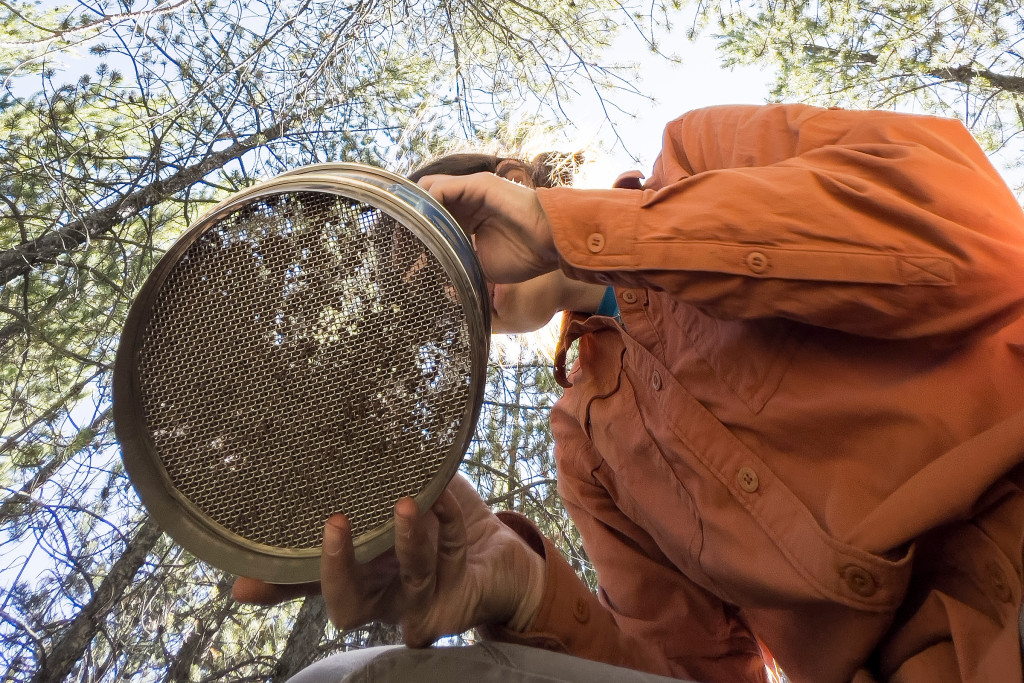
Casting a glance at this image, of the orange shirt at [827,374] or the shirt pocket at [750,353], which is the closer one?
the orange shirt at [827,374]

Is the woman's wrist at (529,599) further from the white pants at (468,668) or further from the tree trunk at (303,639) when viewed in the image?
the tree trunk at (303,639)

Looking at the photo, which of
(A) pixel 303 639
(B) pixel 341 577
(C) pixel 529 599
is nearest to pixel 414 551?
(B) pixel 341 577

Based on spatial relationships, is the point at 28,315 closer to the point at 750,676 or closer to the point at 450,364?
the point at 450,364

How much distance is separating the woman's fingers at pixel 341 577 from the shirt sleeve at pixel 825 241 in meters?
0.40

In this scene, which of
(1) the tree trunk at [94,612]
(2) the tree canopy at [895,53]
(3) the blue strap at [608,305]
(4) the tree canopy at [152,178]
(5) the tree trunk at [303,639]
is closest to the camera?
(3) the blue strap at [608,305]

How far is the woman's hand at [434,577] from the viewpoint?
799mm

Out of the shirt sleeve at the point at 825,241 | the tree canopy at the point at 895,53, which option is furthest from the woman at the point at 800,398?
the tree canopy at the point at 895,53

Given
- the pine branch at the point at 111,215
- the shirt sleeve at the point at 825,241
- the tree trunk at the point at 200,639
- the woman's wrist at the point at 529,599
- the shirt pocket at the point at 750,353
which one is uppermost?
the pine branch at the point at 111,215

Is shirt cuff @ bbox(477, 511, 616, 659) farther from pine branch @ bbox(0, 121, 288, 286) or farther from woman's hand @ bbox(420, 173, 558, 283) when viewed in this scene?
pine branch @ bbox(0, 121, 288, 286)

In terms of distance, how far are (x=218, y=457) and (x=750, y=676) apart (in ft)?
3.62

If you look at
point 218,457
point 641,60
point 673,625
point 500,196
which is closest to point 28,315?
point 218,457

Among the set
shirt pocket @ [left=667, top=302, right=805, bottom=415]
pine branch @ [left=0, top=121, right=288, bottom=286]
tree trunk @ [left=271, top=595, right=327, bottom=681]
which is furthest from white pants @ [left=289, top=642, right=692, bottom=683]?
pine branch @ [left=0, top=121, right=288, bottom=286]

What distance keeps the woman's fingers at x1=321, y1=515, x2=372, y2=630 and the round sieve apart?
0.08 ft

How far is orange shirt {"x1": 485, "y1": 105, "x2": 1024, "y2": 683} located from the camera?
2.79 feet
